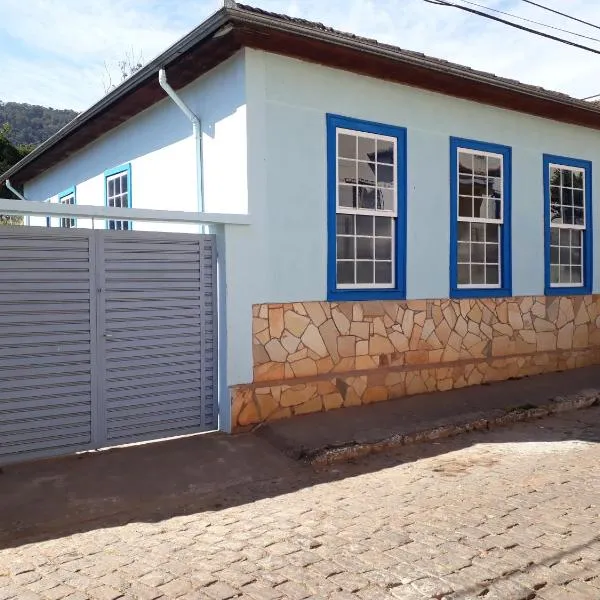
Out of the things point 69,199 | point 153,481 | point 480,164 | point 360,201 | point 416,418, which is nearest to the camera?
point 153,481

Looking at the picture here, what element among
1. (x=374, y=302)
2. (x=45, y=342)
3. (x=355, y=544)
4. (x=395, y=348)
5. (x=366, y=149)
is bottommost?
(x=355, y=544)

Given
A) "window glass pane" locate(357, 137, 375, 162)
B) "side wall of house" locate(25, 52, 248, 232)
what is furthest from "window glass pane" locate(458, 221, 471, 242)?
"side wall of house" locate(25, 52, 248, 232)

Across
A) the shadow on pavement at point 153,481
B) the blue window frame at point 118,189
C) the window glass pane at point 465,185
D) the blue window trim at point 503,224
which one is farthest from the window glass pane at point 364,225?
the blue window frame at point 118,189

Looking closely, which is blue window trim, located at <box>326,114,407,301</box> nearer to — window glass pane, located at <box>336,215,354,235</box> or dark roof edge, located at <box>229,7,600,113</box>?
window glass pane, located at <box>336,215,354,235</box>

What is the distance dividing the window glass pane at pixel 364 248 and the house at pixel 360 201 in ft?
0.10

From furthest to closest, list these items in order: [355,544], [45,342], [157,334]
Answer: [157,334]
[45,342]
[355,544]

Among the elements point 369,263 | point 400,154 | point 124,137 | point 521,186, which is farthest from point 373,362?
point 124,137

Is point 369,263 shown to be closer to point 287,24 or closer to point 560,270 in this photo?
point 287,24

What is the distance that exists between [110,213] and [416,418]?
3.93 meters

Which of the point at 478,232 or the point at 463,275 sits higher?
the point at 478,232

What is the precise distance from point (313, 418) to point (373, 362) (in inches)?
48.4

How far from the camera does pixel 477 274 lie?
891 centimetres

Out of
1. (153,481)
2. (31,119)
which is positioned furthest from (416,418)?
(31,119)

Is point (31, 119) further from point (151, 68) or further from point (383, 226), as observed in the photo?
point (383, 226)
